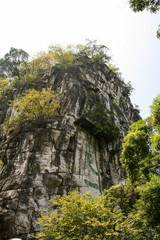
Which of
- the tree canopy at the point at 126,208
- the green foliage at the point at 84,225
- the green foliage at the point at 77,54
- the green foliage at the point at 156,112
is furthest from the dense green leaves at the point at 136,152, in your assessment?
the green foliage at the point at 77,54

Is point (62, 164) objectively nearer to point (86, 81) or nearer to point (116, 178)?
point (116, 178)

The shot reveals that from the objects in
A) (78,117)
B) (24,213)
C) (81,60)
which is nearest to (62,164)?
(24,213)

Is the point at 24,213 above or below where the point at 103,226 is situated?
above

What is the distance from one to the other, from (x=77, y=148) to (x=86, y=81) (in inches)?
356

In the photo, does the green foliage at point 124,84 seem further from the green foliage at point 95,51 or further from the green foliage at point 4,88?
the green foliage at point 4,88

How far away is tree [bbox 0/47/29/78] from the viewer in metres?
30.2

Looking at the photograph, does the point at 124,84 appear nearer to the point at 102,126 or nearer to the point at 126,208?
the point at 102,126

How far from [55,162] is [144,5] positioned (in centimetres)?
1010

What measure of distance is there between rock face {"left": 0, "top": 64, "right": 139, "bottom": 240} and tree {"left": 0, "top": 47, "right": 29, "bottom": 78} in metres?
12.0

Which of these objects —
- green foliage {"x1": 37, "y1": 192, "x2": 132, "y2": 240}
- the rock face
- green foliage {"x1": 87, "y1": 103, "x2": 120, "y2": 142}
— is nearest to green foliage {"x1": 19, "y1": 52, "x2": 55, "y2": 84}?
the rock face

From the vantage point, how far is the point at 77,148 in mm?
15438

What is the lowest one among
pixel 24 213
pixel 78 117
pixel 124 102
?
pixel 24 213

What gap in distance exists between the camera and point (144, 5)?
30.7 feet

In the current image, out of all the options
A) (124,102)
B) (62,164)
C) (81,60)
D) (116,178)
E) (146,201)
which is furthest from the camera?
(124,102)
